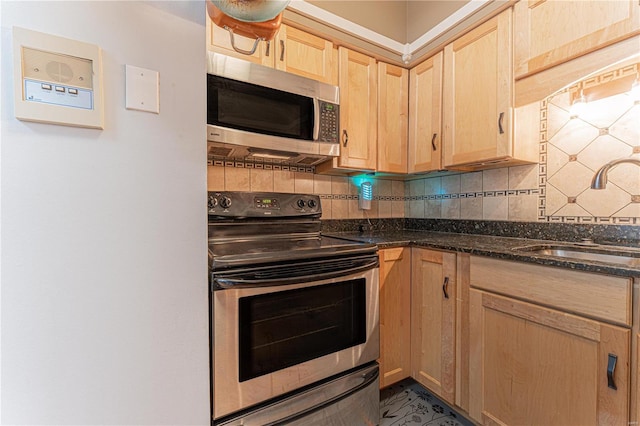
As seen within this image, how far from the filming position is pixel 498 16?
144 cm

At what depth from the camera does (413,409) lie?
1539mm

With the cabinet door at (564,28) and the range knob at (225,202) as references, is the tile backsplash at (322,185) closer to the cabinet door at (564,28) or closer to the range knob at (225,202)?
the range knob at (225,202)

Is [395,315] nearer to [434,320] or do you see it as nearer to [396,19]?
[434,320]

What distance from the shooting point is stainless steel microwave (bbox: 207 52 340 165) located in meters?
1.28

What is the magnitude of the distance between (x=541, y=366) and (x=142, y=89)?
1624 millimetres

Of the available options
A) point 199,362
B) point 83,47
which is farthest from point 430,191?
point 83,47

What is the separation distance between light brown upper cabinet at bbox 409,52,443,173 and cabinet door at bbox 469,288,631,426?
90 cm

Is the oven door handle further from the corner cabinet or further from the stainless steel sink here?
the stainless steel sink

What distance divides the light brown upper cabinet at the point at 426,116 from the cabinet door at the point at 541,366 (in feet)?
2.95

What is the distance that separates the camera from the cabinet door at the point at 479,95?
1422 millimetres

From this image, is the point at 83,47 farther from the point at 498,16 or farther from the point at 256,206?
the point at 498,16

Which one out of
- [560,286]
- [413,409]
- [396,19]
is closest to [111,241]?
[560,286]

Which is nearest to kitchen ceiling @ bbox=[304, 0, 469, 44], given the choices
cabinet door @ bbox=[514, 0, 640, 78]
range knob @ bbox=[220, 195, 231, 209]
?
cabinet door @ bbox=[514, 0, 640, 78]

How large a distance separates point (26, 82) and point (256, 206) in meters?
1.02
